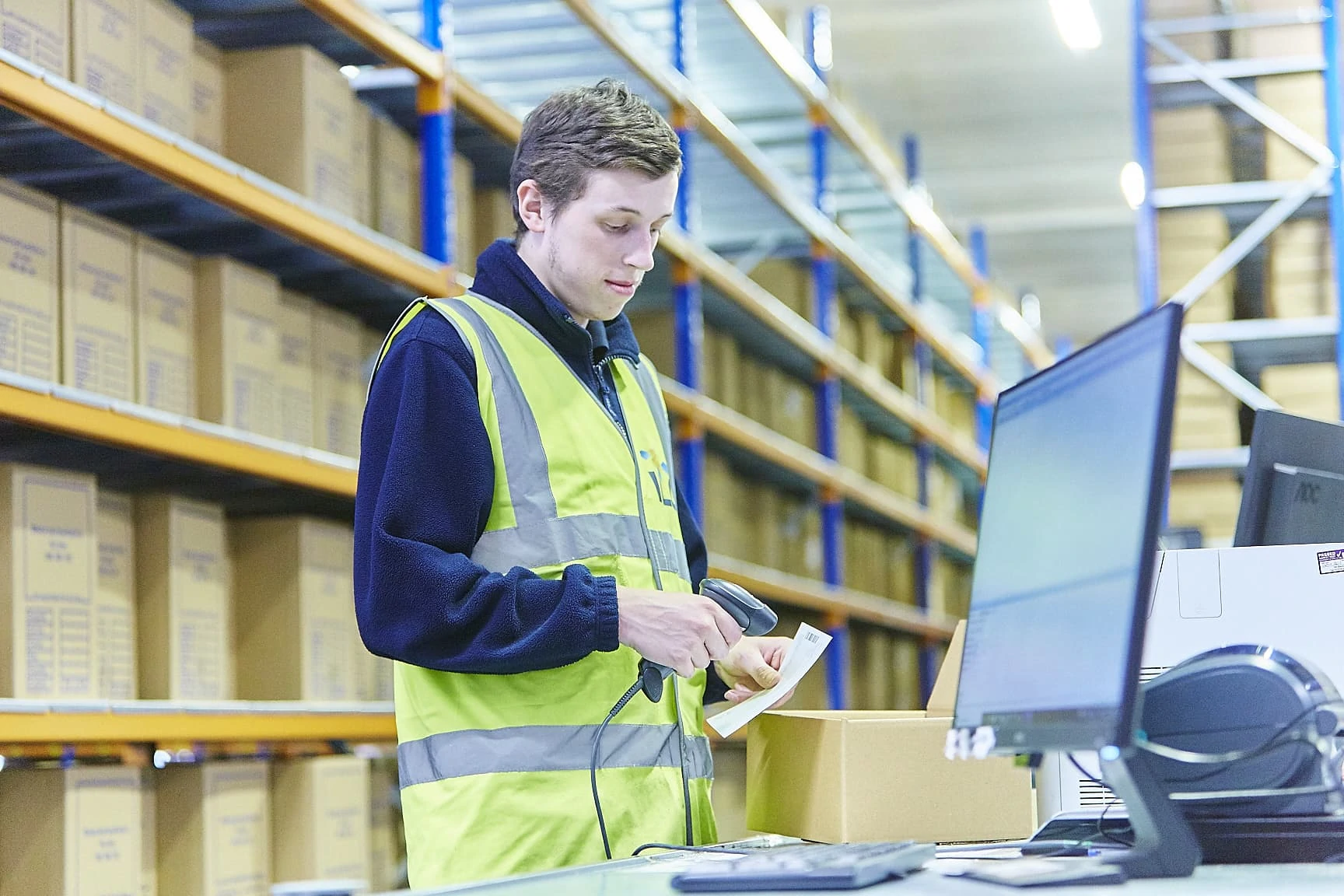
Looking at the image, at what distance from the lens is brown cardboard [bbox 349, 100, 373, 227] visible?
126 inches

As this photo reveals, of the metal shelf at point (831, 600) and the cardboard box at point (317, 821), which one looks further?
the metal shelf at point (831, 600)

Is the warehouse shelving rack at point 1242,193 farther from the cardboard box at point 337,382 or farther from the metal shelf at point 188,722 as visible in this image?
the metal shelf at point 188,722

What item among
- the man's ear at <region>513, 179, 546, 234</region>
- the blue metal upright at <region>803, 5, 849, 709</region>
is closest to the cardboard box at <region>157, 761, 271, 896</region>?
the man's ear at <region>513, 179, 546, 234</region>

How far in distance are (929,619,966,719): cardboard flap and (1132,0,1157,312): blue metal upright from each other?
10.3 ft

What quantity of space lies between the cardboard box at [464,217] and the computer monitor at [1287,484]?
6.81 feet

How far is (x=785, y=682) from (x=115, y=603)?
4.31 ft

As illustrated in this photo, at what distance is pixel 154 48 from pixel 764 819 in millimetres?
1696

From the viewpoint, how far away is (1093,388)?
124 cm

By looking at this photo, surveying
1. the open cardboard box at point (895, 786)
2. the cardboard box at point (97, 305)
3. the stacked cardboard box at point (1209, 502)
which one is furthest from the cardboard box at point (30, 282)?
the stacked cardboard box at point (1209, 502)

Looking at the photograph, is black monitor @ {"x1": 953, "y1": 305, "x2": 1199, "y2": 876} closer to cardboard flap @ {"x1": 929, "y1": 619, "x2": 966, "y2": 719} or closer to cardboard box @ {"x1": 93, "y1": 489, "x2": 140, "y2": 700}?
cardboard flap @ {"x1": 929, "y1": 619, "x2": 966, "y2": 719}

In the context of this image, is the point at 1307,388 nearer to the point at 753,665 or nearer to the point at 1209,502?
the point at 1209,502

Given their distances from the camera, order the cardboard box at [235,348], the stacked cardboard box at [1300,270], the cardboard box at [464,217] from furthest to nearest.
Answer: the stacked cardboard box at [1300,270] < the cardboard box at [464,217] < the cardboard box at [235,348]

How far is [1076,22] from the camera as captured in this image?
23.4 feet

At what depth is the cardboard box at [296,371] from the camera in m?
2.97
